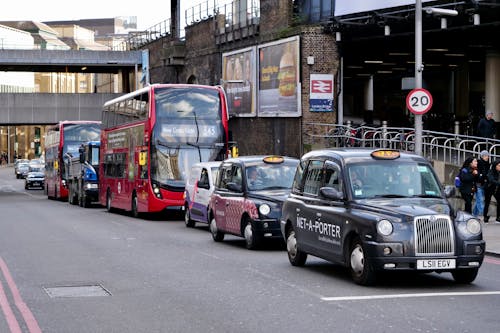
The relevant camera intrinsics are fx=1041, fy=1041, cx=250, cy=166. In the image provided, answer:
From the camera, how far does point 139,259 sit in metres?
17.8

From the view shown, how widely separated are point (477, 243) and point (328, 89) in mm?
28079

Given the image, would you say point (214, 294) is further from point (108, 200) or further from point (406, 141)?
point (108, 200)

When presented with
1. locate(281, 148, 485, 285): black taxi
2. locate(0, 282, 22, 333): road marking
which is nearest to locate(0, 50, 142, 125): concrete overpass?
locate(281, 148, 485, 285): black taxi

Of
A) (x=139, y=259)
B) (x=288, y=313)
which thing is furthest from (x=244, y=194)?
(x=288, y=313)

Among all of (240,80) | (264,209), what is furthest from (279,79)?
(264,209)

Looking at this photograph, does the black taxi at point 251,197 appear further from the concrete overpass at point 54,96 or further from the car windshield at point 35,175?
the car windshield at point 35,175

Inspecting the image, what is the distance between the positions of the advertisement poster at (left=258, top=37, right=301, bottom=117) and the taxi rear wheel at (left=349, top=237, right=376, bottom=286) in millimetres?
27811

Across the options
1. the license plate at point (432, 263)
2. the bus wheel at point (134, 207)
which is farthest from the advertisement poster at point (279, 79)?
the license plate at point (432, 263)

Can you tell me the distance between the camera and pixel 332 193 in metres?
14.3

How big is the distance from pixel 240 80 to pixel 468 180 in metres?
23.9

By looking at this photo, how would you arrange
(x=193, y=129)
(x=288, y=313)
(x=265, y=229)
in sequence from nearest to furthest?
1. (x=288, y=313)
2. (x=265, y=229)
3. (x=193, y=129)

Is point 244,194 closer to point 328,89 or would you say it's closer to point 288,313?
point 288,313

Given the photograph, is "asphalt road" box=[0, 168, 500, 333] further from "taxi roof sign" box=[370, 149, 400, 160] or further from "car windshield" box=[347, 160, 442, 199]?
"taxi roof sign" box=[370, 149, 400, 160]

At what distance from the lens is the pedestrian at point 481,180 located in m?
25.9
